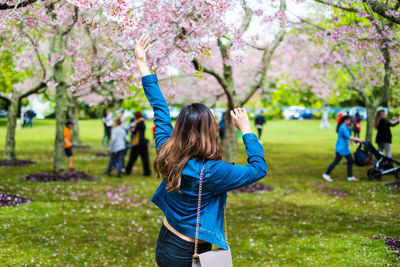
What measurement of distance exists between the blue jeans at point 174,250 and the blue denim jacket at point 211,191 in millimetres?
87

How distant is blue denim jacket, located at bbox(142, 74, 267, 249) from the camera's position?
8.38 feet

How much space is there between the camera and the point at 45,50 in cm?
1858

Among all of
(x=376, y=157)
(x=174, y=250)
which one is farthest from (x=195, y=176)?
(x=376, y=157)

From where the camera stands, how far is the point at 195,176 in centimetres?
258

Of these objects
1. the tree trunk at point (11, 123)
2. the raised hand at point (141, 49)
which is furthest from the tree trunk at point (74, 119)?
the raised hand at point (141, 49)

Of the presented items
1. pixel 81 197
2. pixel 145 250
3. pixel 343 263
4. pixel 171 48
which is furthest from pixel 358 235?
pixel 81 197

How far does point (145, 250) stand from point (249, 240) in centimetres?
189

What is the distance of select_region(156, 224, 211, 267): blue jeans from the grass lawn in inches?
65.2

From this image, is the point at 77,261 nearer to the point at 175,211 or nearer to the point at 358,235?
the point at 175,211

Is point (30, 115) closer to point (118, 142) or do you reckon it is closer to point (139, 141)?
point (139, 141)

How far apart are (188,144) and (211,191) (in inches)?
13.9

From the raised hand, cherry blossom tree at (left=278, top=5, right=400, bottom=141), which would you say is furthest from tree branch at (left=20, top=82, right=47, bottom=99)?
the raised hand

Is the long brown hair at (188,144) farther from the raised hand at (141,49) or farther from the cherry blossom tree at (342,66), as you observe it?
the cherry blossom tree at (342,66)

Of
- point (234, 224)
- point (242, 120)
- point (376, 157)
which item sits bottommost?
point (234, 224)
